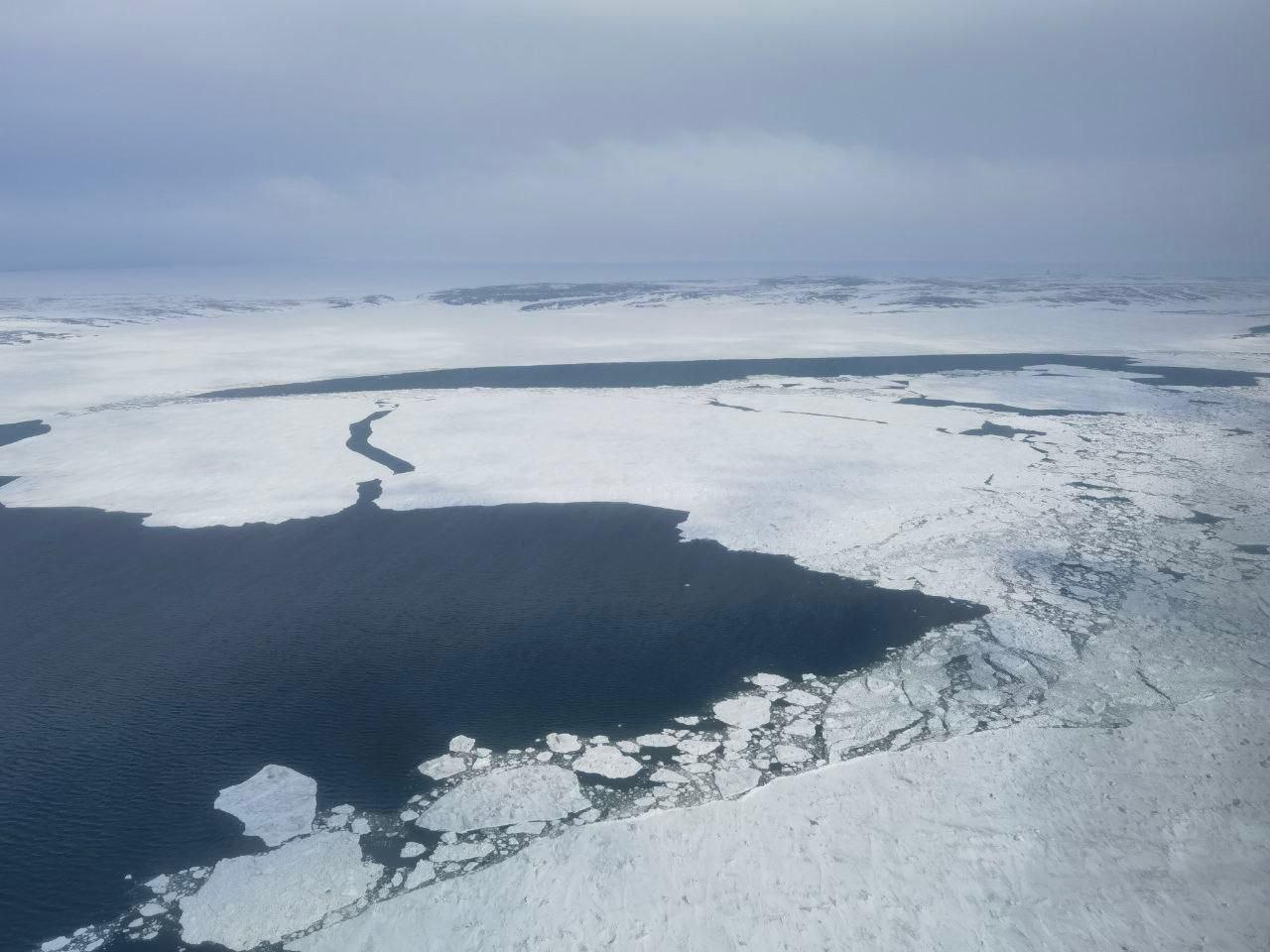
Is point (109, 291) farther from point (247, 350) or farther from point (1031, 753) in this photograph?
point (1031, 753)

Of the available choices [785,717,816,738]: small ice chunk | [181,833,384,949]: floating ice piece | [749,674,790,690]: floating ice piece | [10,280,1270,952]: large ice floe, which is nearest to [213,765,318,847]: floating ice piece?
[10,280,1270,952]: large ice floe

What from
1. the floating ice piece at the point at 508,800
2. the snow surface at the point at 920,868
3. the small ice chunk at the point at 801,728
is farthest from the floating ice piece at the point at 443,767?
the small ice chunk at the point at 801,728

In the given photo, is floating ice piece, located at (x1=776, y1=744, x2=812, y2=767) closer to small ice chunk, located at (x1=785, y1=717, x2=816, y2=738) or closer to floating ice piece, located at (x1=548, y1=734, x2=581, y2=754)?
small ice chunk, located at (x1=785, y1=717, x2=816, y2=738)

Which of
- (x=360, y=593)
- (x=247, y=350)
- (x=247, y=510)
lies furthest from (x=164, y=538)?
(x=247, y=350)

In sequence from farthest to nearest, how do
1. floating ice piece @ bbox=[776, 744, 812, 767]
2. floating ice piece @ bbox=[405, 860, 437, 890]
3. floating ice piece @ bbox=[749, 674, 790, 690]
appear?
floating ice piece @ bbox=[749, 674, 790, 690]
floating ice piece @ bbox=[776, 744, 812, 767]
floating ice piece @ bbox=[405, 860, 437, 890]

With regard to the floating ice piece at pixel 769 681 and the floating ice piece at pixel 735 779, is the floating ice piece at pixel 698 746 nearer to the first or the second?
the floating ice piece at pixel 735 779

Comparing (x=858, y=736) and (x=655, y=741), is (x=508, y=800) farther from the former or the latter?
(x=858, y=736)

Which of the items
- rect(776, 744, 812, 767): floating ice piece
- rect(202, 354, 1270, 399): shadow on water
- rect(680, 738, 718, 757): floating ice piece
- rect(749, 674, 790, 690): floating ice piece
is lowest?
rect(680, 738, 718, 757): floating ice piece

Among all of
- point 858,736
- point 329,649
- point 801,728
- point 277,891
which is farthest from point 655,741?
point 329,649
